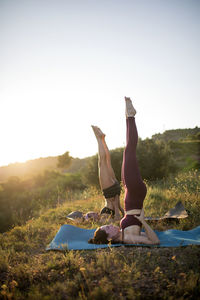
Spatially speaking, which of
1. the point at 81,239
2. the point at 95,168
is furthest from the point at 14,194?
the point at 81,239

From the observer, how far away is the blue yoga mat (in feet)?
9.57

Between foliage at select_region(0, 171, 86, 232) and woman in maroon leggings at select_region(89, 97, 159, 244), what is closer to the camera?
woman in maroon leggings at select_region(89, 97, 159, 244)

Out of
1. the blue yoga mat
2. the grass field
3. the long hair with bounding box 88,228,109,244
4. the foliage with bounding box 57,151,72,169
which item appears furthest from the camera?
the foliage with bounding box 57,151,72,169

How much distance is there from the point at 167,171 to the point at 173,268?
9.20 meters

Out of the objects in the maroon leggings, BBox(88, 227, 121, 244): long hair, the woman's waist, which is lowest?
BBox(88, 227, 121, 244): long hair

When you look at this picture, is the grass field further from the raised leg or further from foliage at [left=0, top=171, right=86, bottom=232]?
foliage at [left=0, top=171, right=86, bottom=232]

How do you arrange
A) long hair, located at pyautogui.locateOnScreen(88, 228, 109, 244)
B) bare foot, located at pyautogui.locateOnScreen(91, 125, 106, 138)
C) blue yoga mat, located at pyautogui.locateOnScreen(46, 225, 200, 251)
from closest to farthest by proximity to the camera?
1. blue yoga mat, located at pyautogui.locateOnScreen(46, 225, 200, 251)
2. long hair, located at pyautogui.locateOnScreen(88, 228, 109, 244)
3. bare foot, located at pyautogui.locateOnScreen(91, 125, 106, 138)

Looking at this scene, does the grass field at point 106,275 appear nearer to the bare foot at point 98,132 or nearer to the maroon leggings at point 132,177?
the maroon leggings at point 132,177

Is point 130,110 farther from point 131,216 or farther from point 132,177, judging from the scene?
point 131,216

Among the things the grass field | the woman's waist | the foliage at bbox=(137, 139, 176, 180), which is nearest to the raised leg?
the woman's waist

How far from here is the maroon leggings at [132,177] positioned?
3076mm

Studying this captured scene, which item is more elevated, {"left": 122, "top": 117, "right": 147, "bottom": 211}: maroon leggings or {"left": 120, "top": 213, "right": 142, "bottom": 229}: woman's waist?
{"left": 122, "top": 117, "right": 147, "bottom": 211}: maroon leggings

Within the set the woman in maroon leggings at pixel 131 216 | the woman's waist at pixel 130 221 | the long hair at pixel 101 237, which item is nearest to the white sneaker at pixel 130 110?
the woman in maroon leggings at pixel 131 216

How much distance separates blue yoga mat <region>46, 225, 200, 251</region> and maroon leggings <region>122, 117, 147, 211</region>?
666mm
